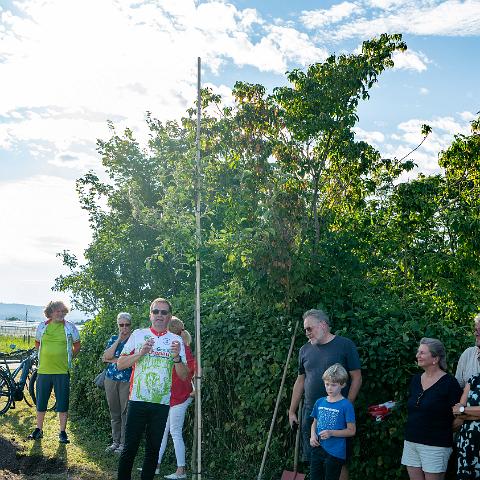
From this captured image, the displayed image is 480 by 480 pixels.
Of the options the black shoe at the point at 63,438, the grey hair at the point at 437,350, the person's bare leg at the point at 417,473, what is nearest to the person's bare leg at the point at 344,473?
the person's bare leg at the point at 417,473

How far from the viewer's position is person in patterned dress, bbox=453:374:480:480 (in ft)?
16.3

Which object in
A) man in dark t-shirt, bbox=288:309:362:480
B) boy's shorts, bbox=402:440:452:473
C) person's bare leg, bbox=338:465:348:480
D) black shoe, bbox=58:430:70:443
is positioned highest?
man in dark t-shirt, bbox=288:309:362:480

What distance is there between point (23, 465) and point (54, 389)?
1.64 metres

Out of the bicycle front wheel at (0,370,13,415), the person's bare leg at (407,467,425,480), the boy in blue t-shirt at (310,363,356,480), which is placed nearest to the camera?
the person's bare leg at (407,467,425,480)

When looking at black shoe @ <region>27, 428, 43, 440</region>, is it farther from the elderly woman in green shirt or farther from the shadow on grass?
the shadow on grass

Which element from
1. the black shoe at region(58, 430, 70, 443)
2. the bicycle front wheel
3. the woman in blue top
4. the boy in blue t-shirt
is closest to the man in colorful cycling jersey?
the boy in blue t-shirt

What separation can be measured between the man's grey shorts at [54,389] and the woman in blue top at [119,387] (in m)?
0.77

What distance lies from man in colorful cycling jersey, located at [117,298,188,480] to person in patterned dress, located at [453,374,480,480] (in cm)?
251

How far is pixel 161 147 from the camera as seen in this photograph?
1875 centimetres

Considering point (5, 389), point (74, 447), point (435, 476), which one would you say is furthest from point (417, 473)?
point (5, 389)

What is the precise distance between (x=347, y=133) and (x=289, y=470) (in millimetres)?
4048

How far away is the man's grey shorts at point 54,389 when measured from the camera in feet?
30.7

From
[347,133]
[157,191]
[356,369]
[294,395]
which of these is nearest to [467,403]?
[356,369]

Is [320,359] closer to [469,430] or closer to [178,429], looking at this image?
[469,430]
